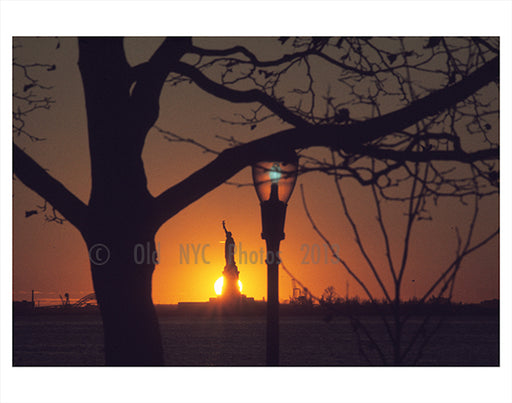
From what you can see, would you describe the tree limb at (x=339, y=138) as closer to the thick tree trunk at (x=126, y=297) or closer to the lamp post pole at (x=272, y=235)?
the lamp post pole at (x=272, y=235)

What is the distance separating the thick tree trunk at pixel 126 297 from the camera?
7.63 meters

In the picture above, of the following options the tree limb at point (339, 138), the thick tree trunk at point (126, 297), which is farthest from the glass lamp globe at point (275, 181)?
the thick tree trunk at point (126, 297)

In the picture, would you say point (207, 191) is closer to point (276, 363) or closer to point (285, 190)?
point (285, 190)

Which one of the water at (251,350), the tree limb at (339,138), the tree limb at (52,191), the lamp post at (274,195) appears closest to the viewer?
the lamp post at (274,195)

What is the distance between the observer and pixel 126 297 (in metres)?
7.65

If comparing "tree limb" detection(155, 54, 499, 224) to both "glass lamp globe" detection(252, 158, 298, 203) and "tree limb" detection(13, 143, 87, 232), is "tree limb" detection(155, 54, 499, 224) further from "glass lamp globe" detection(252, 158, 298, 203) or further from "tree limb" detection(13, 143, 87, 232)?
"tree limb" detection(13, 143, 87, 232)

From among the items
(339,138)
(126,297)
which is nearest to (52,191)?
(126,297)

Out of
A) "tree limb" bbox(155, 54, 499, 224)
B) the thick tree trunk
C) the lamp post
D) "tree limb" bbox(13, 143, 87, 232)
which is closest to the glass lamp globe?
the lamp post

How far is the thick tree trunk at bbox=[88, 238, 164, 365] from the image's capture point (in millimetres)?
7633

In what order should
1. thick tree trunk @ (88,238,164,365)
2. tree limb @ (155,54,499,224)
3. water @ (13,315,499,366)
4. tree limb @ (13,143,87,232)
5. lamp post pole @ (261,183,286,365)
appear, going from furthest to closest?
water @ (13,315,499,366) → tree limb @ (13,143,87,232) → thick tree trunk @ (88,238,164,365) → tree limb @ (155,54,499,224) → lamp post pole @ (261,183,286,365)
